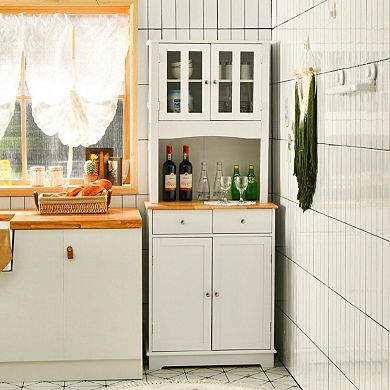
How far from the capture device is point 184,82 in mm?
4738

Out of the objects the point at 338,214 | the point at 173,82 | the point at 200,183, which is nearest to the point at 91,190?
the point at 200,183

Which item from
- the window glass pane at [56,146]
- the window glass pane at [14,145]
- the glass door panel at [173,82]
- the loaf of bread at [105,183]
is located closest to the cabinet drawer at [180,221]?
the loaf of bread at [105,183]

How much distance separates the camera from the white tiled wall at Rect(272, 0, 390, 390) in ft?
10.3

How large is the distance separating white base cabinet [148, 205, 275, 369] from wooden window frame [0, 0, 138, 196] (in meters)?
0.56

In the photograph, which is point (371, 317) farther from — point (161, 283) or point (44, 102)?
point (44, 102)

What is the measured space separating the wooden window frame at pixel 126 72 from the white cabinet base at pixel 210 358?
997mm

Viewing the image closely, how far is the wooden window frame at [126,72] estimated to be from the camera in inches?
194

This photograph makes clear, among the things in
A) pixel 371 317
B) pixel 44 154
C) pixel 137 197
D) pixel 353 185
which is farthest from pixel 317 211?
pixel 44 154

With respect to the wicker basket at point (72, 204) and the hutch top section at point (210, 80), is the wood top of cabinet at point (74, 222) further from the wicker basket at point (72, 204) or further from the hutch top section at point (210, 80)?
the hutch top section at point (210, 80)

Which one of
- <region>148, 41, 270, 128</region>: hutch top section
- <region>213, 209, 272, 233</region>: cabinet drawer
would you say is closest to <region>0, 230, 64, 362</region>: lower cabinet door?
<region>213, 209, 272, 233</region>: cabinet drawer

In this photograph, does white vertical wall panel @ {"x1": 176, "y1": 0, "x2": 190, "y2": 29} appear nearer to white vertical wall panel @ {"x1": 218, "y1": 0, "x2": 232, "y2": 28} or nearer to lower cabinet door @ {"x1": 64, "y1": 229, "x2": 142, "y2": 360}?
white vertical wall panel @ {"x1": 218, "y1": 0, "x2": 232, "y2": 28}

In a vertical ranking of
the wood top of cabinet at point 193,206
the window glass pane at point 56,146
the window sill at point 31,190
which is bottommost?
the wood top of cabinet at point 193,206

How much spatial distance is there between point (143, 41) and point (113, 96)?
38 centimetres

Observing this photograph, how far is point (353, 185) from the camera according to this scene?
3455 millimetres
